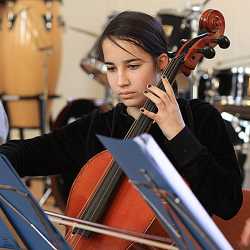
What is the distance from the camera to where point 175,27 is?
212cm

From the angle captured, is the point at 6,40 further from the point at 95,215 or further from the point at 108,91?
the point at 95,215

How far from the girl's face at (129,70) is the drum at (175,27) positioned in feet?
2.93

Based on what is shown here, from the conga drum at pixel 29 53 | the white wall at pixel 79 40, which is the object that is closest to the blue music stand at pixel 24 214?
the conga drum at pixel 29 53

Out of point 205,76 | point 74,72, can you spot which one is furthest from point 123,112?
point 74,72

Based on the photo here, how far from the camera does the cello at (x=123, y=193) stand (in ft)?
3.21

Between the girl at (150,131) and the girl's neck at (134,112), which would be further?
the girl's neck at (134,112)

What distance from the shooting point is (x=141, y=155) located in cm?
59

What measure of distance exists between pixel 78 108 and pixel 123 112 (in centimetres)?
76

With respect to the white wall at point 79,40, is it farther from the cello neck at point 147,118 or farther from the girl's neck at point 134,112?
Result: the cello neck at point 147,118

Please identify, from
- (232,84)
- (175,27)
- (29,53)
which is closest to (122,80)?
(175,27)

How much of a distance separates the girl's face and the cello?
6cm

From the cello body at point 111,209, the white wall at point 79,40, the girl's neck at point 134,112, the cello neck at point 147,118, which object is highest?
the cello neck at point 147,118

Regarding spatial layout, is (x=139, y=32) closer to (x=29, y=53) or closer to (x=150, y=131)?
(x=150, y=131)

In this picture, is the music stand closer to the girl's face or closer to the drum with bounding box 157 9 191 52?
the girl's face
